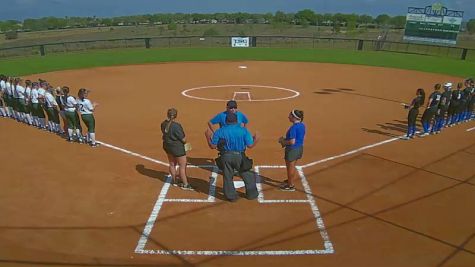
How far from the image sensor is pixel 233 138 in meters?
8.77

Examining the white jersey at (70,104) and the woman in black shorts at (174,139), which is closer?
the woman in black shorts at (174,139)

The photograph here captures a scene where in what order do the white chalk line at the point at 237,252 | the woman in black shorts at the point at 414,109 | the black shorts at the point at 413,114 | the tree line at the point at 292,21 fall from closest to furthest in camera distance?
the white chalk line at the point at 237,252
the woman in black shorts at the point at 414,109
the black shorts at the point at 413,114
the tree line at the point at 292,21

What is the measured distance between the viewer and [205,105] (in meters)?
18.3

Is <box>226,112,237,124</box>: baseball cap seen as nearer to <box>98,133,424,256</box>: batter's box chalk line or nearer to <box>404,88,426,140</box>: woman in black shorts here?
<box>98,133,424,256</box>: batter's box chalk line

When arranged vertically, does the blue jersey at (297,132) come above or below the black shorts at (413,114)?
above

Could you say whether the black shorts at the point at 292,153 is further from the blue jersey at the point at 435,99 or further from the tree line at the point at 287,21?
the tree line at the point at 287,21

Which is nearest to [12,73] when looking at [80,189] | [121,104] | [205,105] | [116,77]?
[116,77]

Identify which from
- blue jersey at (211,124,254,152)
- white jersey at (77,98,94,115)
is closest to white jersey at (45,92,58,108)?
white jersey at (77,98,94,115)

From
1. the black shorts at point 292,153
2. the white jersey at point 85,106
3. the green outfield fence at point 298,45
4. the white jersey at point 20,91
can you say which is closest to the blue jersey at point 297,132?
the black shorts at point 292,153

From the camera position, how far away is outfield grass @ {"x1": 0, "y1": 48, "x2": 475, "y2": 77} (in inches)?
1210

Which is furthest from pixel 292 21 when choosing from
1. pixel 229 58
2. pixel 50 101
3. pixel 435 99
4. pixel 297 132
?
pixel 297 132

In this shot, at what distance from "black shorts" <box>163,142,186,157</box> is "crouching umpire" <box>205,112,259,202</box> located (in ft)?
2.50

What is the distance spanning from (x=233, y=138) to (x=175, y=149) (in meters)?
1.44

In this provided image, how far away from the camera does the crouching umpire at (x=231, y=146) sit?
346 inches
